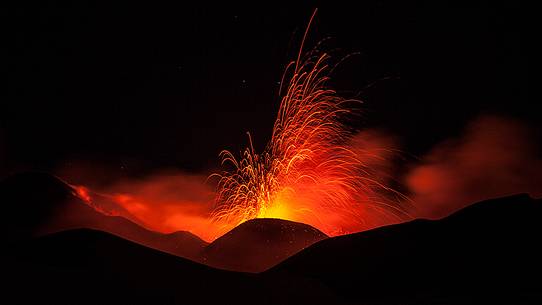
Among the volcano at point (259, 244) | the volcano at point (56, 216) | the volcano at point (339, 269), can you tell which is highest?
the volcano at point (56, 216)

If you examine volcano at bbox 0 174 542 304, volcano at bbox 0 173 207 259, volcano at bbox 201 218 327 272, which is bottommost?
volcano at bbox 0 174 542 304

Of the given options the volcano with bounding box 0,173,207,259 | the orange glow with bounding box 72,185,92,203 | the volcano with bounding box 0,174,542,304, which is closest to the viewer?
the volcano with bounding box 0,174,542,304

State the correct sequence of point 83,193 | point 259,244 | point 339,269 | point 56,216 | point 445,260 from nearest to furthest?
point 445,260 < point 339,269 < point 259,244 < point 56,216 < point 83,193

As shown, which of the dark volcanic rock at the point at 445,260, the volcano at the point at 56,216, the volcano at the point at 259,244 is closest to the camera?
the dark volcanic rock at the point at 445,260

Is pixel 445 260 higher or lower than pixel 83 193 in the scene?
lower

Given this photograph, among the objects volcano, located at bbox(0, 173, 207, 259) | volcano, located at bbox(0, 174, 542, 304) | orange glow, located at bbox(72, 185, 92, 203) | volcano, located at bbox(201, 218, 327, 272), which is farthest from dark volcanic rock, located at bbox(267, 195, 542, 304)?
orange glow, located at bbox(72, 185, 92, 203)

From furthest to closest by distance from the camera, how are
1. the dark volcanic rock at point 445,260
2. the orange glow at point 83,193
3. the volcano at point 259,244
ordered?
the orange glow at point 83,193
the volcano at point 259,244
the dark volcanic rock at point 445,260

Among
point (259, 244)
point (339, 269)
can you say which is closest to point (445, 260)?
point (339, 269)

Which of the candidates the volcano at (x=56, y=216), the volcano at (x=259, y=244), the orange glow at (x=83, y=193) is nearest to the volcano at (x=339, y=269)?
the volcano at (x=259, y=244)

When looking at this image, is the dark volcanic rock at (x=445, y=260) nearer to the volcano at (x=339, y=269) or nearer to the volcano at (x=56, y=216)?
the volcano at (x=339, y=269)

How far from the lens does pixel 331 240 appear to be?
2328 cm

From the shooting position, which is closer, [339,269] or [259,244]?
[339,269]

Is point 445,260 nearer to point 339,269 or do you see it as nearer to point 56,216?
point 339,269

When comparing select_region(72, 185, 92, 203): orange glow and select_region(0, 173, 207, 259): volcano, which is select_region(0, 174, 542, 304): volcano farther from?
select_region(72, 185, 92, 203): orange glow
